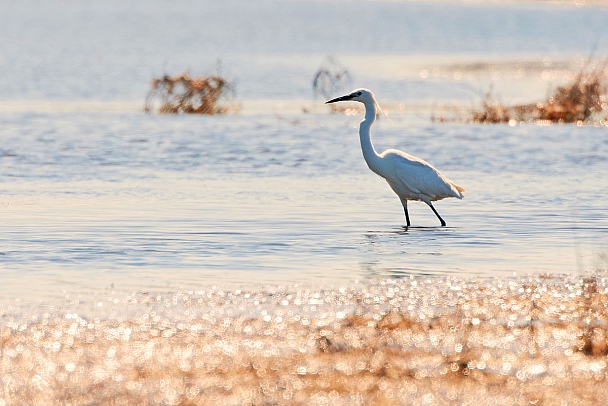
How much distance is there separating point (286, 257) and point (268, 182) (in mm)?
5255

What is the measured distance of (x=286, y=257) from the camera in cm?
920

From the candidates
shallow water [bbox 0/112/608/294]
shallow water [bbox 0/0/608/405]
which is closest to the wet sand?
shallow water [bbox 0/0/608/405]

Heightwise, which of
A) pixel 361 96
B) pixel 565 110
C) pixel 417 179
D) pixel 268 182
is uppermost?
pixel 361 96

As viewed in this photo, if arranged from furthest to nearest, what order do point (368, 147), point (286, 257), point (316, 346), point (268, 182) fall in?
1. point (268, 182)
2. point (368, 147)
3. point (286, 257)
4. point (316, 346)

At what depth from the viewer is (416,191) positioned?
11.8 meters

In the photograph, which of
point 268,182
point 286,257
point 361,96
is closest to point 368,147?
point 361,96

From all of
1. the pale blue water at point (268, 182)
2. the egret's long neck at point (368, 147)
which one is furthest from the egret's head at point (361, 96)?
the pale blue water at point (268, 182)

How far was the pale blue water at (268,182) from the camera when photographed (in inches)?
353

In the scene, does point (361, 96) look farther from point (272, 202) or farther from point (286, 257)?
point (286, 257)

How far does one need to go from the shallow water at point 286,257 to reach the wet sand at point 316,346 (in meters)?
0.02

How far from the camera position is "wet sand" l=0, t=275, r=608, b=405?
205 inches

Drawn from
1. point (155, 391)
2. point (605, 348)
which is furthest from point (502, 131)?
point (155, 391)

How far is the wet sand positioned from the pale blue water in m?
0.79

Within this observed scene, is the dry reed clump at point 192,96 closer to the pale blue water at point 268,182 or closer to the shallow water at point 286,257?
the shallow water at point 286,257
